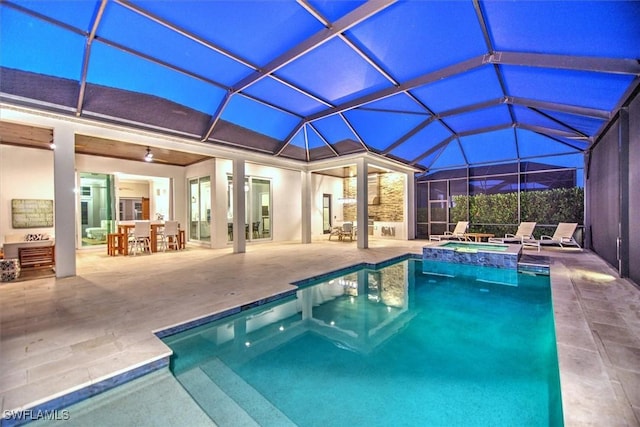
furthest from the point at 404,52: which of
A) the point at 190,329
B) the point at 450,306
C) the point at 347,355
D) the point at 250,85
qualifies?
the point at 190,329

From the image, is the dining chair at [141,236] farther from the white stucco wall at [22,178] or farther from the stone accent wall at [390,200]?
the stone accent wall at [390,200]

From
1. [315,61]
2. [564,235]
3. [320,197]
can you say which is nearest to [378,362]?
[315,61]

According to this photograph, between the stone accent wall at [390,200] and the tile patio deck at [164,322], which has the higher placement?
the stone accent wall at [390,200]

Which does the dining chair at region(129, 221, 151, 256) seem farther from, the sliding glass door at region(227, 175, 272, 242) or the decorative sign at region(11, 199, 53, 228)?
the sliding glass door at region(227, 175, 272, 242)

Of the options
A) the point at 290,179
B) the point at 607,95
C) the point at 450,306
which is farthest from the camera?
the point at 290,179

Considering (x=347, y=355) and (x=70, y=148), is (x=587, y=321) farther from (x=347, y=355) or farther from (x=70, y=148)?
(x=70, y=148)

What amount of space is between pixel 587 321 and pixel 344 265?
14.2 feet

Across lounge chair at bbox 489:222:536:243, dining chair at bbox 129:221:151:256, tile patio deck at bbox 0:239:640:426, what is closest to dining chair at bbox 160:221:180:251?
dining chair at bbox 129:221:151:256

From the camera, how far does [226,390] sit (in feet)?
7.97

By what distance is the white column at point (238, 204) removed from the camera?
29.0 feet

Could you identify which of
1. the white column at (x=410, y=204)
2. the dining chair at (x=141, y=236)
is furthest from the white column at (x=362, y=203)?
the dining chair at (x=141, y=236)

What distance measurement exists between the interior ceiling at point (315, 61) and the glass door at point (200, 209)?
371 cm

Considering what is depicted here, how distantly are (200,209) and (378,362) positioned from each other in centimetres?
1011

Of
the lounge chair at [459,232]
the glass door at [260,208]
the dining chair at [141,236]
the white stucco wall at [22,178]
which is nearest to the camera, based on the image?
the white stucco wall at [22,178]
